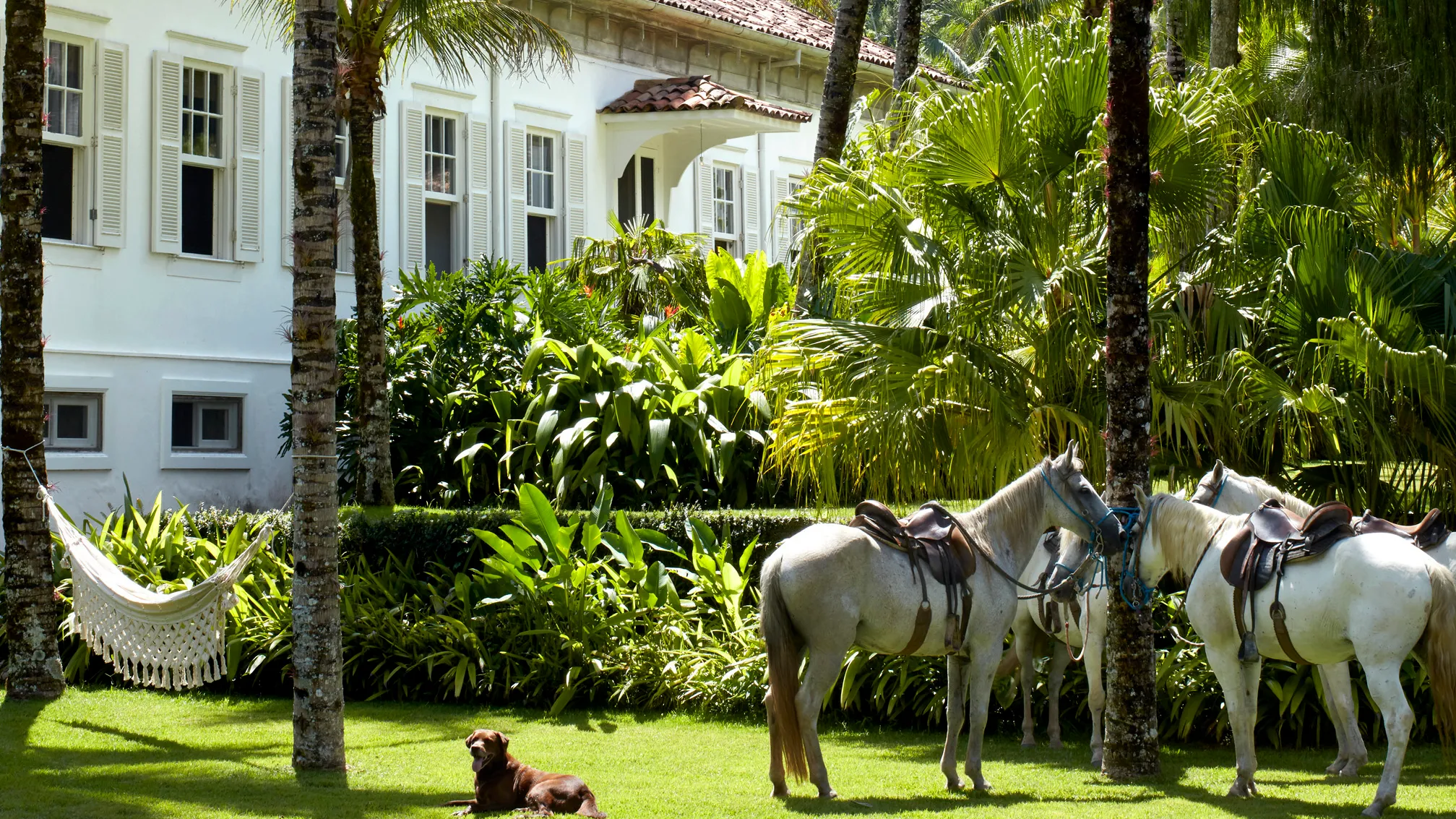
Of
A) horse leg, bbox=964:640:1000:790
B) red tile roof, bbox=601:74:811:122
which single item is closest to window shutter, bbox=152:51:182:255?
red tile roof, bbox=601:74:811:122

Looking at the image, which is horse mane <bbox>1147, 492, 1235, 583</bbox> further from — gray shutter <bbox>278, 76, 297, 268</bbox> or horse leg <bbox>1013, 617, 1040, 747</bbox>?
gray shutter <bbox>278, 76, 297, 268</bbox>

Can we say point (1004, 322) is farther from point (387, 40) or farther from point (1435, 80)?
point (387, 40)

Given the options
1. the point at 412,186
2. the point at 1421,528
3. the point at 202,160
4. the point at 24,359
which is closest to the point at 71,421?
the point at 202,160

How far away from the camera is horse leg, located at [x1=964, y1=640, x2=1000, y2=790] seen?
8.06 metres

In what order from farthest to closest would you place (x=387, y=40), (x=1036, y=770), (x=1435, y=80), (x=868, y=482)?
(x=387, y=40)
(x=1435, y=80)
(x=868, y=482)
(x=1036, y=770)

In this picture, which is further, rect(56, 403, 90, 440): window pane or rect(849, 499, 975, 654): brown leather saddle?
rect(56, 403, 90, 440): window pane

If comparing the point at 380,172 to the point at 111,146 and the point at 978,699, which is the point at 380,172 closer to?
the point at 111,146

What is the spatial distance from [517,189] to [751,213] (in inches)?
210

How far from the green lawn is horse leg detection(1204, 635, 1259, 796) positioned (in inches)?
7.0

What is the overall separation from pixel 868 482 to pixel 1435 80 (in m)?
7.37

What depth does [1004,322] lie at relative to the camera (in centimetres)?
1073

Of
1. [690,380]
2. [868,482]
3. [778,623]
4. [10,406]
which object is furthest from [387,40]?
[778,623]

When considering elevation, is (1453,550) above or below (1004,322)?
below

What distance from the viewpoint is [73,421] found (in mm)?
16922
